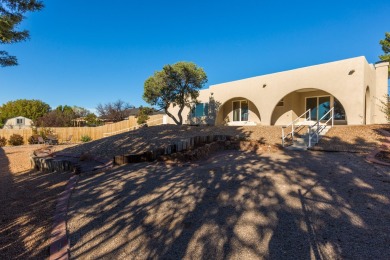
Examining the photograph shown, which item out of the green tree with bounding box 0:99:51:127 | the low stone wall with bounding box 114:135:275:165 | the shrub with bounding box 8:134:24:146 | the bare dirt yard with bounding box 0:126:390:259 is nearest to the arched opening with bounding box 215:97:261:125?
the low stone wall with bounding box 114:135:275:165

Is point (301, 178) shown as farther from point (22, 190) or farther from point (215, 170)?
point (22, 190)

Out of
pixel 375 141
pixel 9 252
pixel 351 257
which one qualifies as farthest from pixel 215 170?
pixel 375 141

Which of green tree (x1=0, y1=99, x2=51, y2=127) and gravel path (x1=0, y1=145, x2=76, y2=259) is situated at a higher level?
green tree (x1=0, y1=99, x2=51, y2=127)

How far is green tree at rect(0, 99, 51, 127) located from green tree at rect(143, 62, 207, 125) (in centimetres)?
4436

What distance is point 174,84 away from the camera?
15.5m

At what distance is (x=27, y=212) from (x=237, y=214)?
11.8 ft

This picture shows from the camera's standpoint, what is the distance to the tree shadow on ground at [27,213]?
2.79 meters

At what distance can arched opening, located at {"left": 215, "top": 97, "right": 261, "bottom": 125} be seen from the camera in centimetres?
1682

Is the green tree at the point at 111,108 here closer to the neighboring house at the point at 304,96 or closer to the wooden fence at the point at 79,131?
the wooden fence at the point at 79,131

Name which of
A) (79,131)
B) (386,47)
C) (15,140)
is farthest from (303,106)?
(15,140)

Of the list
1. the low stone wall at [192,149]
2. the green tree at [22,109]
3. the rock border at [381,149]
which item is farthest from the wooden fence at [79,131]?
the green tree at [22,109]

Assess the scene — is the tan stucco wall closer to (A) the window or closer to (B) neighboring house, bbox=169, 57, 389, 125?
(B) neighboring house, bbox=169, 57, 389, 125

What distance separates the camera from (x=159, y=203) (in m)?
3.79

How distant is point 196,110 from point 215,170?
47.5 feet
